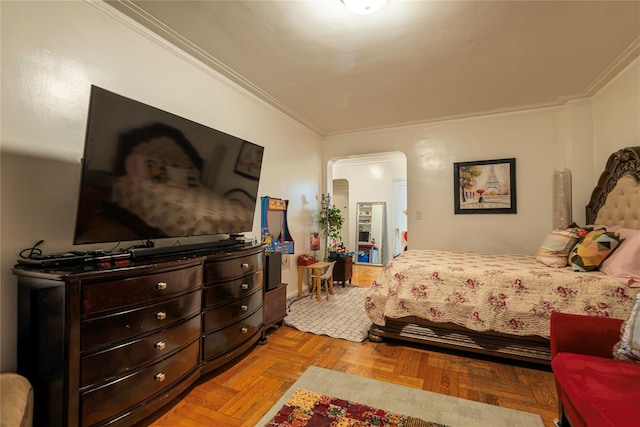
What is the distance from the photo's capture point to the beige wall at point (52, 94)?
1506 millimetres

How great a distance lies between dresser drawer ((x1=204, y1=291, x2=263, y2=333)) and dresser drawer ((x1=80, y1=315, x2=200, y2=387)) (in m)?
0.13

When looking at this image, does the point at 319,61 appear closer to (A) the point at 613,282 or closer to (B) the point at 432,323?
(B) the point at 432,323

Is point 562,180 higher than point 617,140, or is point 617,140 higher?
point 617,140

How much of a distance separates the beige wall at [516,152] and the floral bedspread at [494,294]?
129cm

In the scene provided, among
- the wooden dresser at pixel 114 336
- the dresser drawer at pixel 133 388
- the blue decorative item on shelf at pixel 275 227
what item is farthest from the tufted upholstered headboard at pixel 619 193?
the dresser drawer at pixel 133 388

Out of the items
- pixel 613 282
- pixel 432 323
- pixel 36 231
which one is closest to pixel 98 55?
pixel 36 231

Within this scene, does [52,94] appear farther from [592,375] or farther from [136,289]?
[592,375]

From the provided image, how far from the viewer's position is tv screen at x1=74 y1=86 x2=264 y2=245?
1.53m

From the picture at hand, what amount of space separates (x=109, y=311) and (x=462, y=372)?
2.45 meters

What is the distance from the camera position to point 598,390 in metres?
1.21

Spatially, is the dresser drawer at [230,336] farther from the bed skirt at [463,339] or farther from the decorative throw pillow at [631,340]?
the decorative throw pillow at [631,340]

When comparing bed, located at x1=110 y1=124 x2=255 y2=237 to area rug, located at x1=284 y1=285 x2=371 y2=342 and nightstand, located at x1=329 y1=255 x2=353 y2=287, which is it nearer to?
area rug, located at x1=284 y1=285 x2=371 y2=342

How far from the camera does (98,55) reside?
1901 millimetres

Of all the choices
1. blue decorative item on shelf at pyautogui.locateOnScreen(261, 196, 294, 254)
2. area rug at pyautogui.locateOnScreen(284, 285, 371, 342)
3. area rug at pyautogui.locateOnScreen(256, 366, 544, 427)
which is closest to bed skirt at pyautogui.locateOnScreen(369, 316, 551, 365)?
area rug at pyautogui.locateOnScreen(284, 285, 371, 342)
